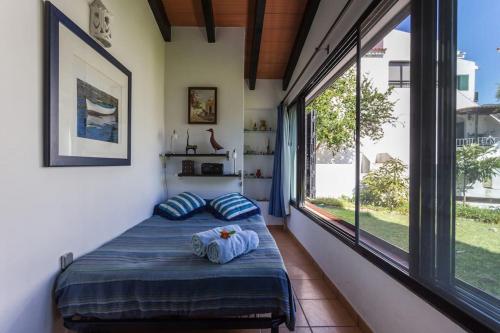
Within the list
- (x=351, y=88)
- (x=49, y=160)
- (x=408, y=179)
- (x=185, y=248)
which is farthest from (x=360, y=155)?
(x=49, y=160)

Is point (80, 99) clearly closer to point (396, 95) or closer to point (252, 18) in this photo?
point (396, 95)

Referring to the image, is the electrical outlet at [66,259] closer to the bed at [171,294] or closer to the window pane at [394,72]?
the bed at [171,294]

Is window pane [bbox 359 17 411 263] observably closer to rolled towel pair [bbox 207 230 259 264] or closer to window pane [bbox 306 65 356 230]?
window pane [bbox 306 65 356 230]

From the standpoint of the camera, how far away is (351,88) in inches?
98.1

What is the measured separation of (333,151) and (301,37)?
1.57 meters

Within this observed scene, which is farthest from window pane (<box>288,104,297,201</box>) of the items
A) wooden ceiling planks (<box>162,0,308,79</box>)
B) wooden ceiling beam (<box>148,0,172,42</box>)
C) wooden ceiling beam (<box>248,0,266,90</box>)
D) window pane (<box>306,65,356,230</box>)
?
wooden ceiling beam (<box>148,0,172,42</box>)

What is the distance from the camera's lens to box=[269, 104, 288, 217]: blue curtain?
4.65 m

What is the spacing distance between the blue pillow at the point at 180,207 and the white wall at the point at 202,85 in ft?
1.73

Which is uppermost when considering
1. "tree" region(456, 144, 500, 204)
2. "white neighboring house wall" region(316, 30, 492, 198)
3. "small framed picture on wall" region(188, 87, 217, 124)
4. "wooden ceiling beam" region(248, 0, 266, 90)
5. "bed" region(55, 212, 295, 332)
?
"wooden ceiling beam" region(248, 0, 266, 90)

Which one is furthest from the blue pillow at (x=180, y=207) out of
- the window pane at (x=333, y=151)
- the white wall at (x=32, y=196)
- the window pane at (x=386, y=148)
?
the window pane at (x=386, y=148)

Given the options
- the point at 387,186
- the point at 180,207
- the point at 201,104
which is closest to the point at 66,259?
the point at 180,207

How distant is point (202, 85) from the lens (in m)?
3.80

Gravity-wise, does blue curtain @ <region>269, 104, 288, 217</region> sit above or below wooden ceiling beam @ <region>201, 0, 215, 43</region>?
below

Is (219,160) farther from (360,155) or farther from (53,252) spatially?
(53,252)
